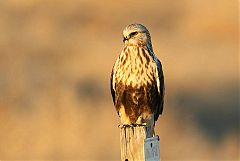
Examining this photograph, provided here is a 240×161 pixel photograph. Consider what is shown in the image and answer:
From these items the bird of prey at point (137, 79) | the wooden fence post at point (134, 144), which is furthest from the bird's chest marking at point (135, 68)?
the wooden fence post at point (134, 144)

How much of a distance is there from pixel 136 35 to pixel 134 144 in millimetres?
1104

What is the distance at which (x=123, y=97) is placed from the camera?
5.66 metres

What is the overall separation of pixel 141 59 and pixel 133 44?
4.7 inches

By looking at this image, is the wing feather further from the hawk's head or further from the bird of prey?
the hawk's head

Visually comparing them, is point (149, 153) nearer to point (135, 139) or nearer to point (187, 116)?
point (135, 139)

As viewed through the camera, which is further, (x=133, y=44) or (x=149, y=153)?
(x=133, y=44)

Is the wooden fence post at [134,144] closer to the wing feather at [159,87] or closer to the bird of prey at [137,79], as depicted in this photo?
the bird of prey at [137,79]

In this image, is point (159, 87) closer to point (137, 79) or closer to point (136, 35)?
point (137, 79)

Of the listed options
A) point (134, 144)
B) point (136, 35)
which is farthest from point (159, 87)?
point (134, 144)

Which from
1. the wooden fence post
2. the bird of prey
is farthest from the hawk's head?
the wooden fence post

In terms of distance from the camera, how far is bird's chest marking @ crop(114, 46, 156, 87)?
5.52 m

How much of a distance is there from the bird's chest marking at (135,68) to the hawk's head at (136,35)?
0.20 feet

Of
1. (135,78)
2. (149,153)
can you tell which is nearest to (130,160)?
(149,153)

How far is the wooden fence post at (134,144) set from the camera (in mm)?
4621
